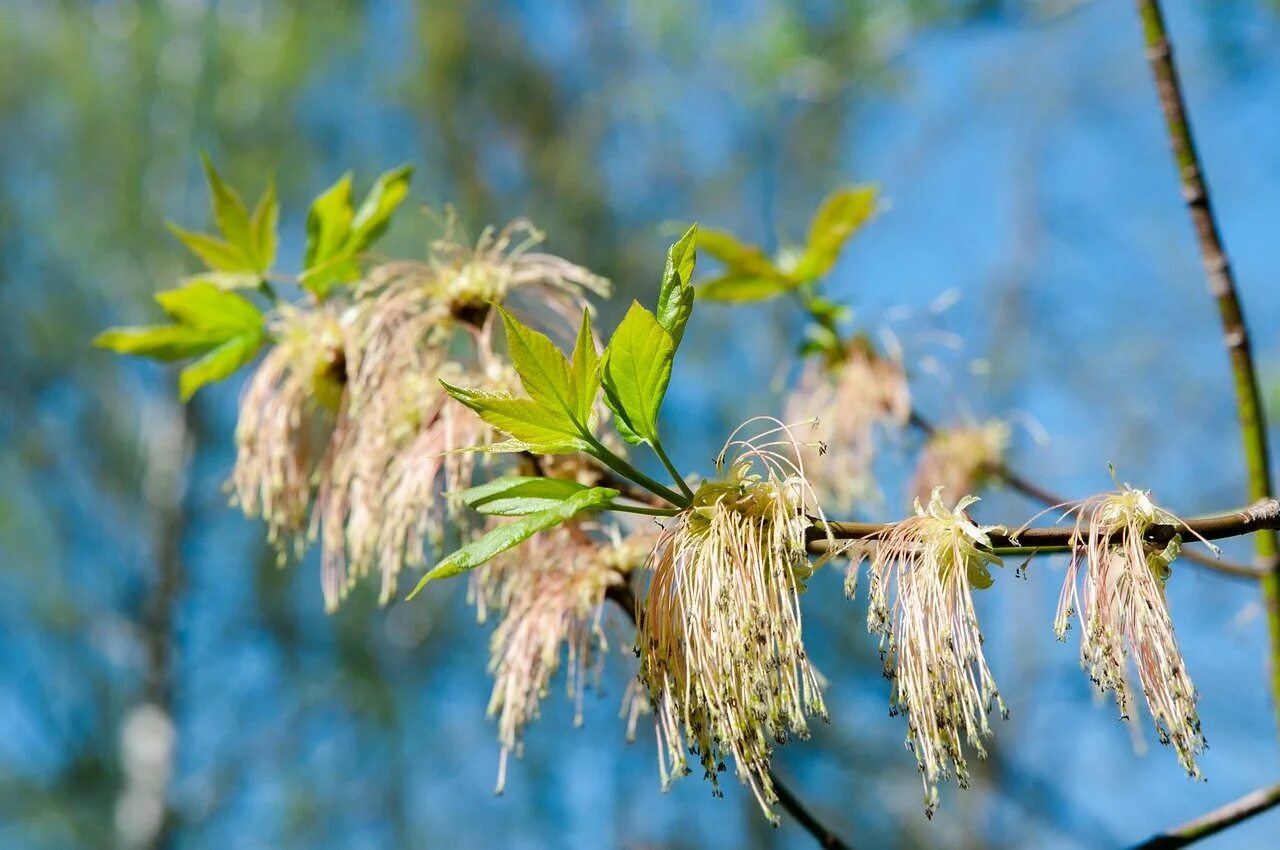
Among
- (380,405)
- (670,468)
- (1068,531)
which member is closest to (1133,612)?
(1068,531)

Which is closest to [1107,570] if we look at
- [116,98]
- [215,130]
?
[215,130]

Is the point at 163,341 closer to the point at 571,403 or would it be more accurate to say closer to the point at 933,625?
the point at 571,403

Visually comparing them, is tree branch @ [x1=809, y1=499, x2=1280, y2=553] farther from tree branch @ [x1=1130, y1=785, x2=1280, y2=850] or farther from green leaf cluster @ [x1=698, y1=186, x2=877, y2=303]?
green leaf cluster @ [x1=698, y1=186, x2=877, y2=303]

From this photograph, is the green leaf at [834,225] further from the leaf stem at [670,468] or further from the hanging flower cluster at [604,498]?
the leaf stem at [670,468]

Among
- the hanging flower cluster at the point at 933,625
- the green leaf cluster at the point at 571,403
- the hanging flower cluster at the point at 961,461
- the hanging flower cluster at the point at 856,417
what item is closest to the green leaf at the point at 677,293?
the green leaf cluster at the point at 571,403

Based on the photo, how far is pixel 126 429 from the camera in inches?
203

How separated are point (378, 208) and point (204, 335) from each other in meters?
0.12

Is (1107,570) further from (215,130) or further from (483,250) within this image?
(215,130)

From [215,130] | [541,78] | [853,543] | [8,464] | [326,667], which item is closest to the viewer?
[853,543]

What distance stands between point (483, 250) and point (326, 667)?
524cm

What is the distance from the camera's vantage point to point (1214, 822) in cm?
48

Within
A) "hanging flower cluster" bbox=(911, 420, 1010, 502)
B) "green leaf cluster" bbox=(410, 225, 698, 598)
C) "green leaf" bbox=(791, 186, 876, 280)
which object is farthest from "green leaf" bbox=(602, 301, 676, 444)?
"hanging flower cluster" bbox=(911, 420, 1010, 502)

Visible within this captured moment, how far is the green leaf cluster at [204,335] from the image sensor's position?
0.60 meters

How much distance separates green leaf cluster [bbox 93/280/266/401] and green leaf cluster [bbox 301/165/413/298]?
0.05 m
